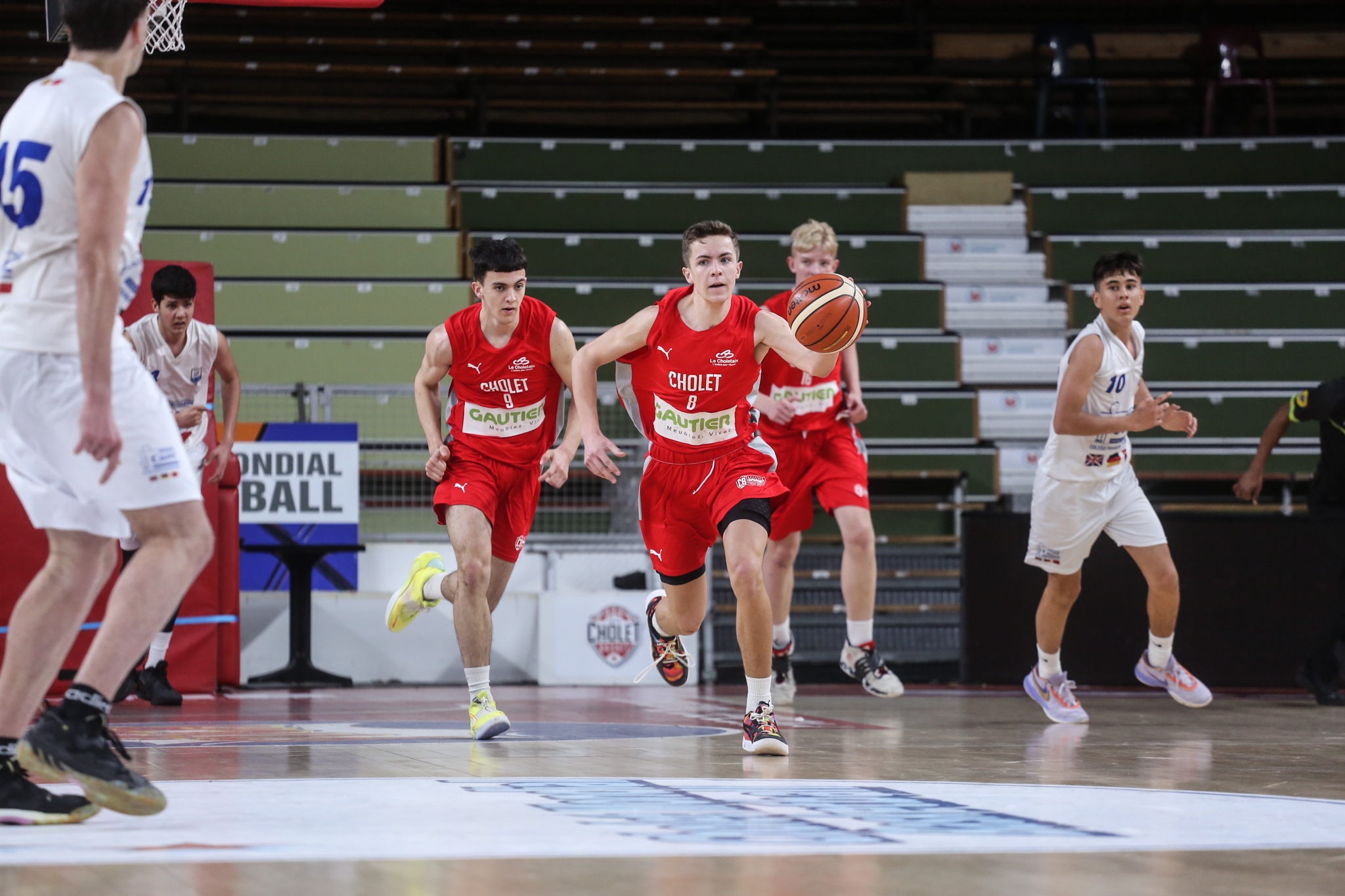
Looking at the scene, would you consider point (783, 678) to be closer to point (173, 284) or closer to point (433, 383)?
point (433, 383)

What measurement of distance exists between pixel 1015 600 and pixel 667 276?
515 cm

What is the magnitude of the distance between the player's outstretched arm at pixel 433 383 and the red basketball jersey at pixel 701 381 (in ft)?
2.84

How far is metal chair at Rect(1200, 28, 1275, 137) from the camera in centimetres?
1477

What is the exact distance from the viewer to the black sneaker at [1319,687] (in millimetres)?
7785

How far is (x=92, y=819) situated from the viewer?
10.8ft

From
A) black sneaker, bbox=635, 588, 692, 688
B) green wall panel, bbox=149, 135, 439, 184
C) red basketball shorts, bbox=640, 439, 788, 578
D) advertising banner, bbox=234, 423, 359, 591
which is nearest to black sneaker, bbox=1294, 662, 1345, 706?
black sneaker, bbox=635, 588, 692, 688

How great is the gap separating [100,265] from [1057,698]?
16.2 feet

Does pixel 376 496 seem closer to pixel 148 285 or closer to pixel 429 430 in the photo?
pixel 148 285

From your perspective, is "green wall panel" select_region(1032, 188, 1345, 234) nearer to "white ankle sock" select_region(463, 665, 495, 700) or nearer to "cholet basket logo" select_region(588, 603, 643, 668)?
"cholet basket logo" select_region(588, 603, 643, 668)

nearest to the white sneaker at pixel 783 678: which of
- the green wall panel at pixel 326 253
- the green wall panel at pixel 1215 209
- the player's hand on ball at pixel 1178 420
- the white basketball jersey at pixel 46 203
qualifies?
the player's hand on ball at pixel 1178 420

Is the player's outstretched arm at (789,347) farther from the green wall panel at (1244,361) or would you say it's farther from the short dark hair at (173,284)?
the green wall panel at (1244,361)

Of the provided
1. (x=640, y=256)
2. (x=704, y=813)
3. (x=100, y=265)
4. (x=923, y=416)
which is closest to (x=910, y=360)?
(x=923, y=416)

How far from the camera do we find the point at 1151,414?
6.36m

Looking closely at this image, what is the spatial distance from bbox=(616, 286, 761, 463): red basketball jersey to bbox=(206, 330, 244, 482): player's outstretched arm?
297 centimetres
